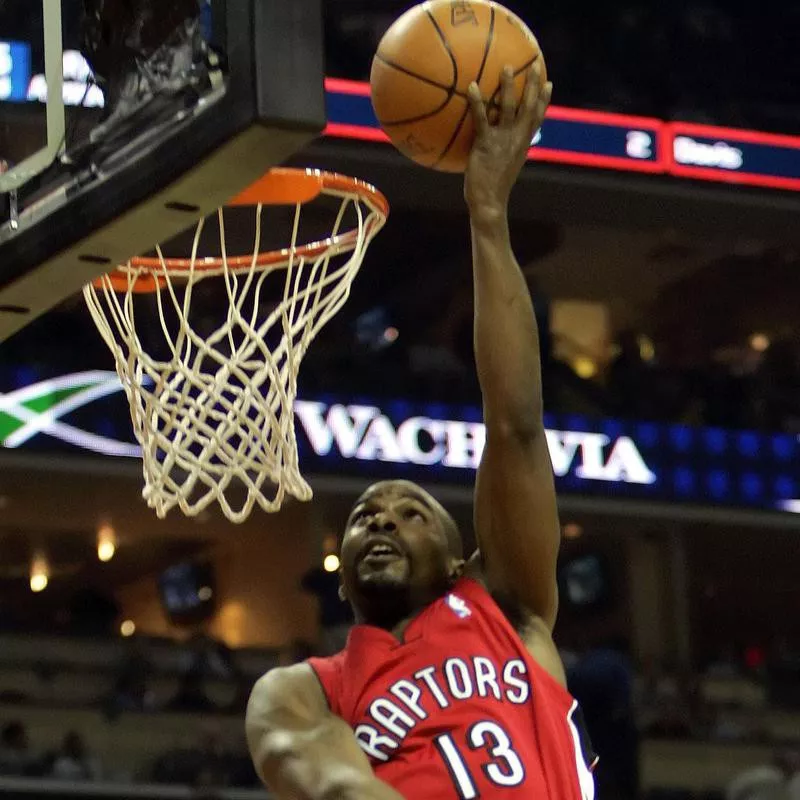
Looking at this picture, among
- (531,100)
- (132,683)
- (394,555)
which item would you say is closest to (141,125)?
(531,100)

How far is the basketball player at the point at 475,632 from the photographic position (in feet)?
10.3

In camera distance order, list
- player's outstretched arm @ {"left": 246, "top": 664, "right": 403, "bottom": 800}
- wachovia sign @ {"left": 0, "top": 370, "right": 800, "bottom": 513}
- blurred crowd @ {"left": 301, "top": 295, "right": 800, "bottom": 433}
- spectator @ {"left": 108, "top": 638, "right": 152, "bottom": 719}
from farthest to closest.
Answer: blurred crowd @ {"left": 301, "top": 295, "right": 800, "bottom": 433} → spectator @ {"left": 108, "top": 638, "right": 152, "bottom": 719} → wachovia sign @ {"left": 0, "top": 370, "right": 800, "bottom": 513} → player's outstretched arm @ {"left": 246, "top": 664, "right": 403, "bottom": 800}

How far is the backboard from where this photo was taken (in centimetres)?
264

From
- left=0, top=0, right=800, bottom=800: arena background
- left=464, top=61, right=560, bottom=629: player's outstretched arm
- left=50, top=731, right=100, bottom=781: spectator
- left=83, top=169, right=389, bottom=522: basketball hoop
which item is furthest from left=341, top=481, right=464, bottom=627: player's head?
left=50, top=731, right=100, bottom=781: spectator

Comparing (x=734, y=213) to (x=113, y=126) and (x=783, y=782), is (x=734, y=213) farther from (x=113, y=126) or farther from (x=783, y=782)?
(x=113, y=126)

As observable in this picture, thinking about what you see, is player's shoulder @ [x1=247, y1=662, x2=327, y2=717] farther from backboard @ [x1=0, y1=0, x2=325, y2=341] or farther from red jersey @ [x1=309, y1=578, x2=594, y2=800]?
backboard @ [x1=0, y1=0, x2=325, y2=341]

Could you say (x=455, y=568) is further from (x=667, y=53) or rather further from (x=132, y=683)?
(x=667, y=53)

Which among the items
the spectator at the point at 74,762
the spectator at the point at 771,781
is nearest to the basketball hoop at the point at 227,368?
the spectator at the point at 74,762

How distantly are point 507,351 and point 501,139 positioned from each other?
1.26 feet

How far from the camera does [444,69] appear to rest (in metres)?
3.24

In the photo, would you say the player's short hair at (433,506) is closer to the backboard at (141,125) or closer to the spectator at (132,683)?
the backboard at (141,125)

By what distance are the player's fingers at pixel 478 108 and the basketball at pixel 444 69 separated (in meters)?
0.02

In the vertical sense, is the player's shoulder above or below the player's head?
below

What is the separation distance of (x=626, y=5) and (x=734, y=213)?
178cm
